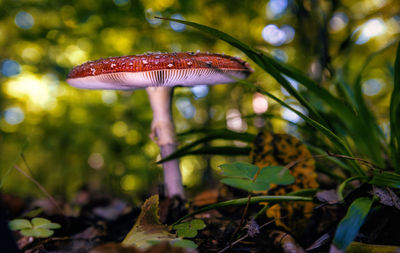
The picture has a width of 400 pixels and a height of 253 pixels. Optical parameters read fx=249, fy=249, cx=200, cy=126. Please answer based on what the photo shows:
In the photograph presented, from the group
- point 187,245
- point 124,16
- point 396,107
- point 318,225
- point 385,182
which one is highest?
point 124,16

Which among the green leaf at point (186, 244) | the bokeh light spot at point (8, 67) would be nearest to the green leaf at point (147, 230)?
the green leaf at point (186, 244)

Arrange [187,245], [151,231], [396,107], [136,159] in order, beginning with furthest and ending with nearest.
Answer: [136,159]
[396,107]
[151,231]
[187,245]

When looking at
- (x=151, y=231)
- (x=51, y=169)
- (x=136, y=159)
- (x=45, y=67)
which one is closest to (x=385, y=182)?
(x=151, y=231)

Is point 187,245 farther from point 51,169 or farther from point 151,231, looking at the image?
point 51,169

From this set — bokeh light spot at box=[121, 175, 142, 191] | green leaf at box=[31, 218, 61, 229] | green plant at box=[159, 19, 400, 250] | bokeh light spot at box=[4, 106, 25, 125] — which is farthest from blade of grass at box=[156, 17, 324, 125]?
bokeh light spot at box=[4, 106, 25, 125]

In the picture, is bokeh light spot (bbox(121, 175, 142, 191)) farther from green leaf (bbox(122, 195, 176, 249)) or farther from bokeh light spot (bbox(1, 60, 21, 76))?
green leaf (bbox(122, 195, 176, 249))

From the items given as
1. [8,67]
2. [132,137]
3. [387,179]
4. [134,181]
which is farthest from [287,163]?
[8,67]
